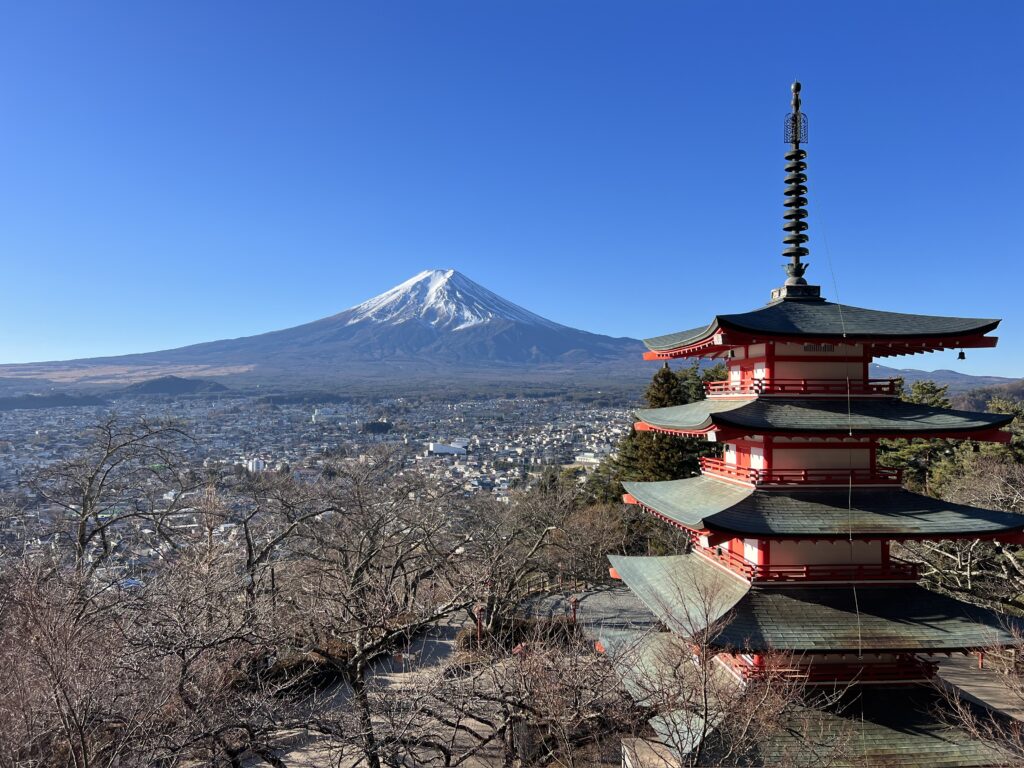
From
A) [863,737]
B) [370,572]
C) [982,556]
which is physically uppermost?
[863,737]

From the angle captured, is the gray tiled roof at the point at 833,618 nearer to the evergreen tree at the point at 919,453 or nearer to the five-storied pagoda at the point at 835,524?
the five-storied pagoda at the point at 835,524

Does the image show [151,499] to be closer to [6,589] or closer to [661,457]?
[6,589]

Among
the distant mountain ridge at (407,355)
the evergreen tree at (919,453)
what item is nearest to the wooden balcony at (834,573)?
the evergreen tree at (919,453)

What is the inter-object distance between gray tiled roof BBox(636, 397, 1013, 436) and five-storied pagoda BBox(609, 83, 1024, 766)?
3 centimetres

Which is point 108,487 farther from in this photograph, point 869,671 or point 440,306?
point 440,306

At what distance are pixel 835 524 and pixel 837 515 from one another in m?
0.26

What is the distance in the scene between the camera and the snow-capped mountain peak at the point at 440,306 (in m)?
156

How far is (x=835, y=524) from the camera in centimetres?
857

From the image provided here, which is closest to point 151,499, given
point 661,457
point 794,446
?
point 794,446

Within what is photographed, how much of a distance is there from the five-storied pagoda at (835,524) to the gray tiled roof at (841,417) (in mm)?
A: 28

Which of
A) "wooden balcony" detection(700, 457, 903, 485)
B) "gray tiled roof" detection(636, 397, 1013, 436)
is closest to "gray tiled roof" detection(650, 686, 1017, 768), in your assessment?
"wooden balcony" detection(700, 457, 903, 485)

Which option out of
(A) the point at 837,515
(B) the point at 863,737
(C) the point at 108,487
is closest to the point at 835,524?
(A) the point at 837,515

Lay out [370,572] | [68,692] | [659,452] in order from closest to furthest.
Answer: [68,692] < [370,572] < [659,452]

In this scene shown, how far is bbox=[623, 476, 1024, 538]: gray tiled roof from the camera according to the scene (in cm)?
838
